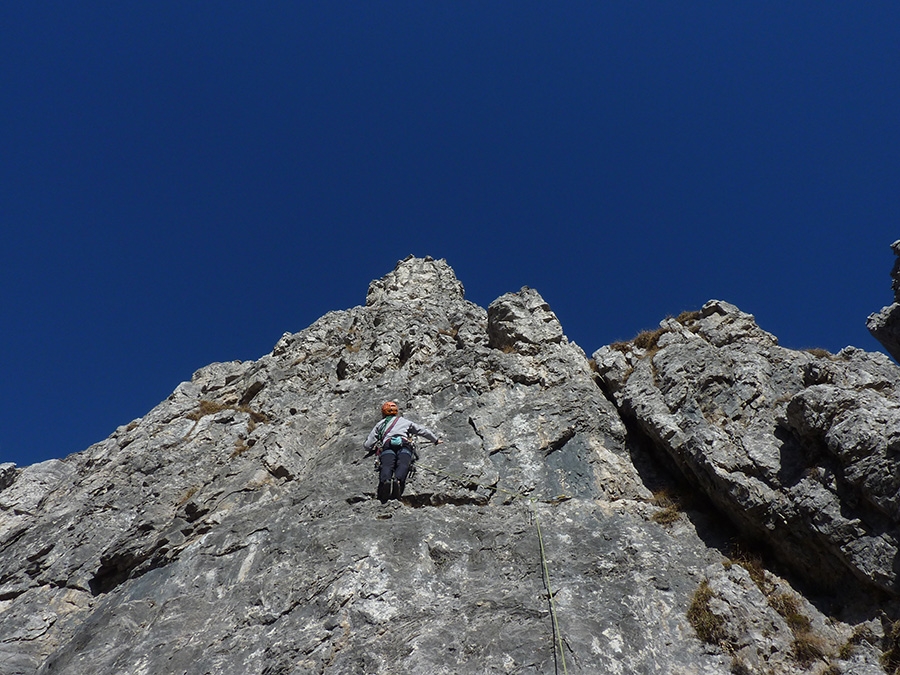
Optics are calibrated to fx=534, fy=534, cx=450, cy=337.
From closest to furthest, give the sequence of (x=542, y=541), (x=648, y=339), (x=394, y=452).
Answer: (x=542, y=541), (x=394, y=452), (x=648, y=339)

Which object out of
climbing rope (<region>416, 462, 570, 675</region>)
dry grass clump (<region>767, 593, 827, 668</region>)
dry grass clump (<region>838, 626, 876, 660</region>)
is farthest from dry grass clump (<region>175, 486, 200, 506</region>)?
dry grass clump (<region>838, 626, 876, 660</region>)

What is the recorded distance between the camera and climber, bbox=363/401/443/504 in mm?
12680

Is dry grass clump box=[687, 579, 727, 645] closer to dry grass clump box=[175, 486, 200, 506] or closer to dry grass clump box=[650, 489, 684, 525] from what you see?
dry grass clump box=[650, 489, 684, 525]

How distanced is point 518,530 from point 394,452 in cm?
346

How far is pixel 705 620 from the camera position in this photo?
30.6 feet

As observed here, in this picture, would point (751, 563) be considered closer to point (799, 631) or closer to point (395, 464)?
point (799, 631)

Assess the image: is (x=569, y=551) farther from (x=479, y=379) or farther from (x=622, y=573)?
(x=479, y=379)

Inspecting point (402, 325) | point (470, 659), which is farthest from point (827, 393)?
point (402, 325)

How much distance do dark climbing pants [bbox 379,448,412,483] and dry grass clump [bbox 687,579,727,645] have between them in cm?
644

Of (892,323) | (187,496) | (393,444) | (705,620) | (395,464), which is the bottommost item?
(705,620)

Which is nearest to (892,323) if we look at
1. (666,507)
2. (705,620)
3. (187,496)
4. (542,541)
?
(666,507)

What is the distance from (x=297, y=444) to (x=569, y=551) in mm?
Answer: 8967

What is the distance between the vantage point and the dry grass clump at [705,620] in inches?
360

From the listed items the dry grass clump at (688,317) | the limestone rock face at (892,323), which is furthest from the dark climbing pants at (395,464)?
the limestone rock face at (892,323)
